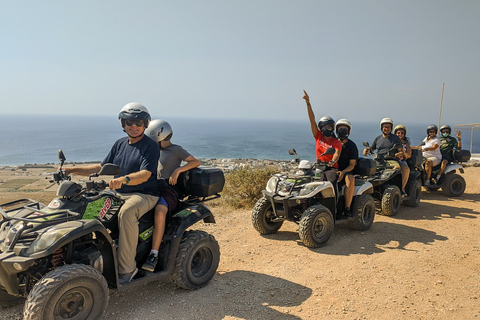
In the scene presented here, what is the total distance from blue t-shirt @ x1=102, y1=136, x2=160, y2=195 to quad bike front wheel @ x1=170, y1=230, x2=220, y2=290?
81 cm

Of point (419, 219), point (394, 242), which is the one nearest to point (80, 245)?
point (394, 242)

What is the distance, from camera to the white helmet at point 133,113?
13.7ft

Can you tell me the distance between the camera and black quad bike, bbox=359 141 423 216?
9.01m

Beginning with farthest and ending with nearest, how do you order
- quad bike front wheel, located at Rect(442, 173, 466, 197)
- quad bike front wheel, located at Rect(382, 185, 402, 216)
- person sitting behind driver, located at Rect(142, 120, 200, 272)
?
quad bike front wheel, located at Rect(442, 173, 466, 197), quad bike front wheel, located at Rect(382, 185, 402, 216), person sitting behind driver, located at Rect(142, 120, 200, 272)

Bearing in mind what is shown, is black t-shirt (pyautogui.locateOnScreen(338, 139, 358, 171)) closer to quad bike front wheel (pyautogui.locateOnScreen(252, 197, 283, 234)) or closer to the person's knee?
the person's knee

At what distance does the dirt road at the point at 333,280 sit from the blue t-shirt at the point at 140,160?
4.58ft

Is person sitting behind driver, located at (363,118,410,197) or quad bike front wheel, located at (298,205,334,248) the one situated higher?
person sitting behind driver, located at (363,118,410,197)

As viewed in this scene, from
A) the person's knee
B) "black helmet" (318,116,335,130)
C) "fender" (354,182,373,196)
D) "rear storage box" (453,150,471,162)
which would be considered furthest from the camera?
"rear storage box" (453,150,471,162)

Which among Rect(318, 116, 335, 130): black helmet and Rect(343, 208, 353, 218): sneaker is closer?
Rect(318, 116, 335, 130): black helmet

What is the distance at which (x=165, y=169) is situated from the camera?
4.96m

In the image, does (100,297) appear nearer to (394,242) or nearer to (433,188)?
(394,242)

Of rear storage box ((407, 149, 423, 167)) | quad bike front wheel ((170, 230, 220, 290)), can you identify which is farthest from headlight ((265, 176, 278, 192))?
rear storage box ((407, 149, 423, 167))

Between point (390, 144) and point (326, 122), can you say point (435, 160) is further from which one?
point (326, 122)

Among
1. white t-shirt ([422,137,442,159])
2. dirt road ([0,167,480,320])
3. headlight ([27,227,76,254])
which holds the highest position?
white t-shirt ([422,137,442,159])
